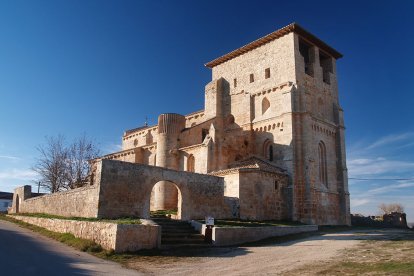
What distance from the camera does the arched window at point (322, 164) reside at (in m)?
30.7

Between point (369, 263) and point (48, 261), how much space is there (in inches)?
349

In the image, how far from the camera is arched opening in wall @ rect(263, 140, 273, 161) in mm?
30016

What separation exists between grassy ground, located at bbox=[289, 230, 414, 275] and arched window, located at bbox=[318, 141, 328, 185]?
703 inches

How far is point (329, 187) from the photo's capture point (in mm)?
30656

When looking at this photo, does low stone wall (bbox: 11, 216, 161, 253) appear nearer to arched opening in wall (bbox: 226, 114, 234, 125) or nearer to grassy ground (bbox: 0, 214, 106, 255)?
grassy ground (bbox: 0, 214, 106, 255)

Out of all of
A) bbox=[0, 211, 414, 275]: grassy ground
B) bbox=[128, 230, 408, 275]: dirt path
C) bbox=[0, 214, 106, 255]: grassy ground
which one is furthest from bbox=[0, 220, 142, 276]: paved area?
bbox=[128, 230, 408, 275]: dirt path

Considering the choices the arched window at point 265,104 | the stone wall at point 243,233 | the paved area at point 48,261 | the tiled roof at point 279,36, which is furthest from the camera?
the arched window at point 265,104

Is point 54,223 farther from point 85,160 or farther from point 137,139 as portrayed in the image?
point 137,139

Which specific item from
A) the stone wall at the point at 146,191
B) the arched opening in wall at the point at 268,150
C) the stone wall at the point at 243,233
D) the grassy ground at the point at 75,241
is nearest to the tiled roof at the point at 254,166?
the arched opening in wall at the point at 268,150

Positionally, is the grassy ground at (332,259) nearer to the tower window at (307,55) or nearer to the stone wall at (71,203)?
the stone wall at (71,203)

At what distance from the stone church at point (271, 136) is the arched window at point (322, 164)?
8 centimetres

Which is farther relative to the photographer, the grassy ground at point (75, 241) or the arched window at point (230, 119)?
the arched window at point (230, 119)

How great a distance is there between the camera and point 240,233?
52.7 ft

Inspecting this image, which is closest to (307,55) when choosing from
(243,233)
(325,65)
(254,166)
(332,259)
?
(325,65)
